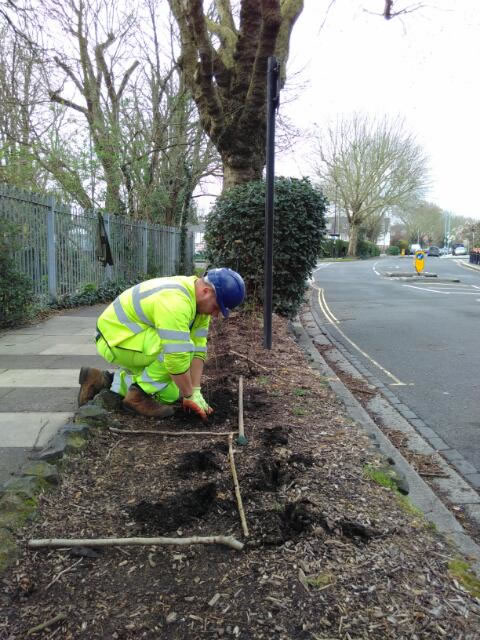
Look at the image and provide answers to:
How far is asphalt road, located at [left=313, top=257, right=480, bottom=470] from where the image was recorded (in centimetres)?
478

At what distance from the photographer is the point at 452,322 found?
34.7 feet

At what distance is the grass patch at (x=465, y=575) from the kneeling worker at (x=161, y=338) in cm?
187

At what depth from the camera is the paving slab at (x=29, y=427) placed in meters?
3.46

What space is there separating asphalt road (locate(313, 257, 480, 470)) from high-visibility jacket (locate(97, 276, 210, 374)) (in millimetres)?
2308

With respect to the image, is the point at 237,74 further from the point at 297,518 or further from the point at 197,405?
the point at 297,518

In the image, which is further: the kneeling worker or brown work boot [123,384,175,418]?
brown work boot [123,384,175,418]

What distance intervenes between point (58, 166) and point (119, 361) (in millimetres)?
12894

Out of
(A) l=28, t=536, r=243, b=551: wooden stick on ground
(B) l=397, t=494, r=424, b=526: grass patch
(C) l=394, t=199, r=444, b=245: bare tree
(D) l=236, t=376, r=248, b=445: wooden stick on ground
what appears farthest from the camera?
(C) l=394, t=199, r=444, b=245: bare tree

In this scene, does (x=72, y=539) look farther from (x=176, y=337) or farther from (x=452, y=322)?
(x=452, y=322)

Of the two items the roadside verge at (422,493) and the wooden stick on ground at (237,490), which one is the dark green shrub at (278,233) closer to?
the roadside verge at (422,493)

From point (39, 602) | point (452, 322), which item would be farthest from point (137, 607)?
point (452, 322)

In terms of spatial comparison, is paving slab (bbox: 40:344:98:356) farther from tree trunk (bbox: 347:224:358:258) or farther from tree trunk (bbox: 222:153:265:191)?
tree trunk (bbox: 347:224:358:258)

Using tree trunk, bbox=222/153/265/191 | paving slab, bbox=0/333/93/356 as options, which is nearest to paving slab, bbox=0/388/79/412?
paving slab, bbox=0/333/93/356

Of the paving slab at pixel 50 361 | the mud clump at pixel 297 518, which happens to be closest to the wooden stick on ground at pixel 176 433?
the mud clump at pixel 297 518
